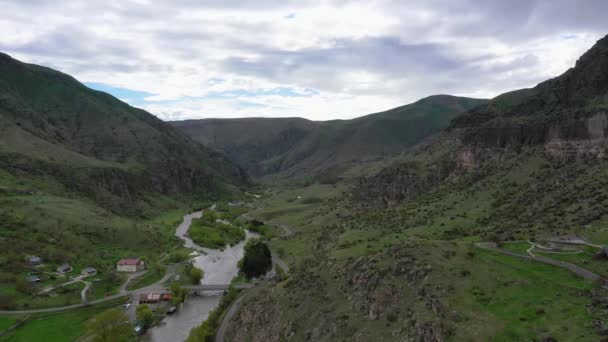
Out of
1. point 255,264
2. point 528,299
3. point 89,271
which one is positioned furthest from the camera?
point 255,264

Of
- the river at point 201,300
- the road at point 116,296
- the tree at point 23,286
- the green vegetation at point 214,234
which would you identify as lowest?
the river at point 201,300

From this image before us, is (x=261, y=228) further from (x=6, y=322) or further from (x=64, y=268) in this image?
(x=6, y=322)

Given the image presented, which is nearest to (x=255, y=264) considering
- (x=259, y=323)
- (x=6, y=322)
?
(x=259, y=323)

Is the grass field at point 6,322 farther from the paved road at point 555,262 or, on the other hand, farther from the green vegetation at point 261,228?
the paved road at point 555,262

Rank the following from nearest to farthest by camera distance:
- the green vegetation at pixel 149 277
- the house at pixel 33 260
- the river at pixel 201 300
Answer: the river at pixel 201 300 → the house at pixel 33 260 → the green vegetation at pixel 149 277

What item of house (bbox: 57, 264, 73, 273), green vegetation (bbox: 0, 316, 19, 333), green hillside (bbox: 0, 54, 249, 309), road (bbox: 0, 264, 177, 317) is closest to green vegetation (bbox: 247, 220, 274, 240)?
green hillside (bbox: 0, 54, 249, 309)

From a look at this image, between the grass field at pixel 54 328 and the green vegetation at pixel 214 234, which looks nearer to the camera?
the grass field at pixel 54 328

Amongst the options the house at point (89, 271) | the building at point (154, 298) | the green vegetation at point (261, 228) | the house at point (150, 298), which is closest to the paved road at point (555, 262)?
the building at point (154, 298)
